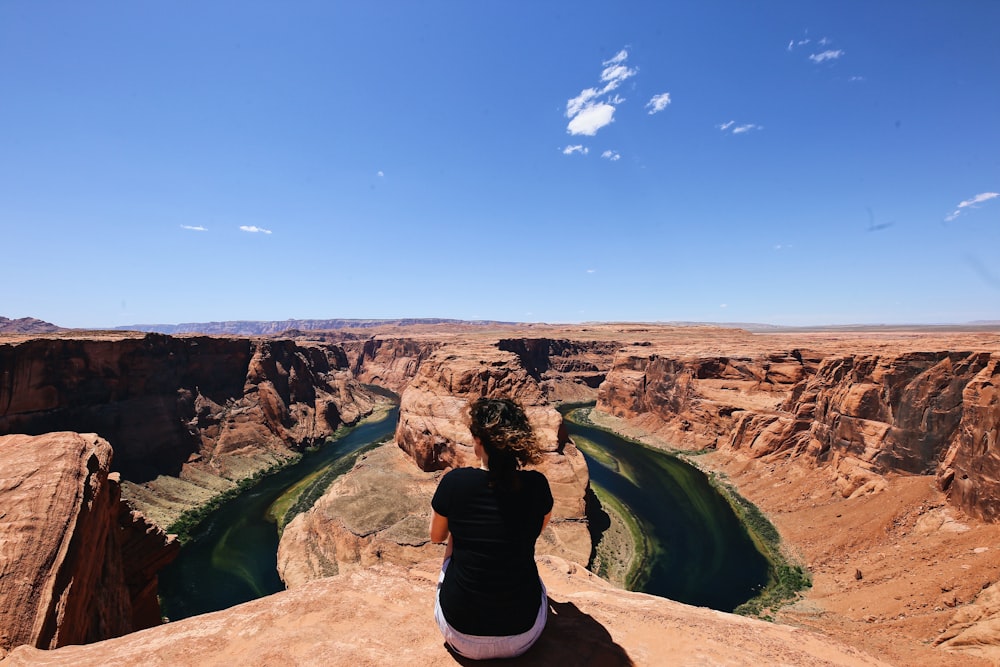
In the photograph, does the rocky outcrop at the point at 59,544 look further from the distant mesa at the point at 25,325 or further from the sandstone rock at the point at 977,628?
the distant mesa at the point at 25,325

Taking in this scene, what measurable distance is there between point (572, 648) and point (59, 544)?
9048 mm

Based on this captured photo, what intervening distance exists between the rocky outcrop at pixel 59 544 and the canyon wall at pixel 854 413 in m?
40.0

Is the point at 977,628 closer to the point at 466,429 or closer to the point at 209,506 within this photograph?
the point at 466,429

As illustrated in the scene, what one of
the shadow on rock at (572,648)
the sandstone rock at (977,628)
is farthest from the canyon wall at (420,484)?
the shadow on rock at (572,648)

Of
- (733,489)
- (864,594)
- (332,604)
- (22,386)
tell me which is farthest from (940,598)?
(22,386)

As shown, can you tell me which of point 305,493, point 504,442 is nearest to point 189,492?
point 305,493

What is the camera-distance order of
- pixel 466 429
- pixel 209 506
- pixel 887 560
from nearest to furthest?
1. pixel 887 560
2. pixel 466 429
3. pixel 209 506

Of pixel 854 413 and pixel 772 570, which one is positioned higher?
pixel 854 413

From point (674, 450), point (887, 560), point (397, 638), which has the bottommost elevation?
point (674, 450)

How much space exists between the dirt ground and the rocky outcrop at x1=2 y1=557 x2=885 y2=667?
11.5 metres

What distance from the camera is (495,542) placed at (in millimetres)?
3879

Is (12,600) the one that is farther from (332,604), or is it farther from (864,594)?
(864,594)

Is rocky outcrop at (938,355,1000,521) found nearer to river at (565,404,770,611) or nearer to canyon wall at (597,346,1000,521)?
canyon wall at (597,346,1000,521)

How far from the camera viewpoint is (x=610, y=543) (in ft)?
109
